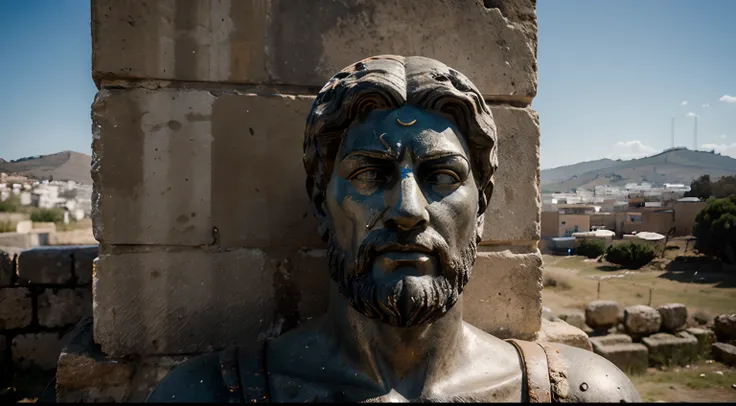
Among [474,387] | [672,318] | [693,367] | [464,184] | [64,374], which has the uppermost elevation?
[464,184]

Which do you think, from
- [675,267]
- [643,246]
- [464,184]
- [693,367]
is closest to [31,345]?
[464,184]

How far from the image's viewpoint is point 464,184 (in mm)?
1721

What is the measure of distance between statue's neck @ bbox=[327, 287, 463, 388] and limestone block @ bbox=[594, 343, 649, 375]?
26.2 feet

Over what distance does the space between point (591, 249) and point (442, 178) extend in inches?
1013

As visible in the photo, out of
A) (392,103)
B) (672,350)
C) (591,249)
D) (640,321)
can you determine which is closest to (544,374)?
(392,103)

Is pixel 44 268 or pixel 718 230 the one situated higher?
pixel 44 268

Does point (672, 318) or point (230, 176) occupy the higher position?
point (230, 176)

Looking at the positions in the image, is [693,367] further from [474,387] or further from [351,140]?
[351,140]

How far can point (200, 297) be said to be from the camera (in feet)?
7.85

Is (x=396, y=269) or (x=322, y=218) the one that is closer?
(x=396, y=269)

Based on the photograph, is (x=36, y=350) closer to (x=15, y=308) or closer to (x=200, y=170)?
(x=15, y=308)

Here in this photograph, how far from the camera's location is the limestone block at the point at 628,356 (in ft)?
28.1

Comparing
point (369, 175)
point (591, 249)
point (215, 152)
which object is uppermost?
point (215, 152)

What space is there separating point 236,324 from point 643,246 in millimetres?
22289
